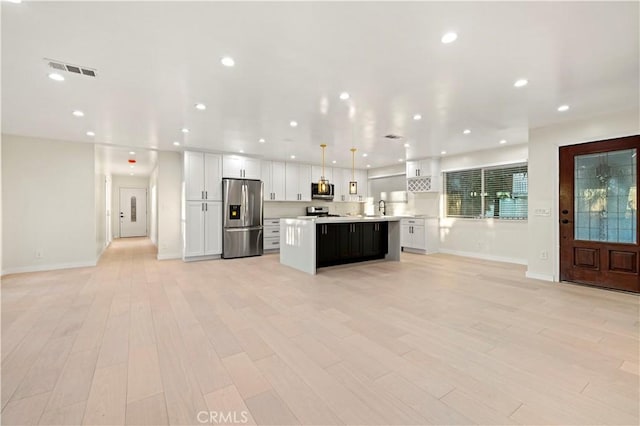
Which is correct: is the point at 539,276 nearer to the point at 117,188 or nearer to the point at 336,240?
the point at 336,240

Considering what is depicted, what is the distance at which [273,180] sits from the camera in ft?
25.8

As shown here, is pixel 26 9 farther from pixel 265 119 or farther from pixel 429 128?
pixel 429 128

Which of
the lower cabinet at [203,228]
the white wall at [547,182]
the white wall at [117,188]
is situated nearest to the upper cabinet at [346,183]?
the lower cabinet at [203,228]

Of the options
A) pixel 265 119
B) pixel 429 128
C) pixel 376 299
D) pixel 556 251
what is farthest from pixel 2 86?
pixel 556 251

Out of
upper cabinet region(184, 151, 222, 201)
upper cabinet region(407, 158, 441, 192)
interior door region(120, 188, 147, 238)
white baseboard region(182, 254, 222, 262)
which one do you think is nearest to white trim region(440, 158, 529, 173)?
upper cabinet region(407, 158, 441, 192)

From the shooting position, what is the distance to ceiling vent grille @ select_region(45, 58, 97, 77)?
264cm

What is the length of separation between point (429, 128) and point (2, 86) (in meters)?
5.65

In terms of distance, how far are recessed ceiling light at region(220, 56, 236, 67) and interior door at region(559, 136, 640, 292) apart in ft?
16.5

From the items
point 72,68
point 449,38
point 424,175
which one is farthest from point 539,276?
point 72,68

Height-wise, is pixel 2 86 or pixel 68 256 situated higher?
pixel 2 86

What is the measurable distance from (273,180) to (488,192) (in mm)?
5459

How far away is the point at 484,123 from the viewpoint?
4.54 meters

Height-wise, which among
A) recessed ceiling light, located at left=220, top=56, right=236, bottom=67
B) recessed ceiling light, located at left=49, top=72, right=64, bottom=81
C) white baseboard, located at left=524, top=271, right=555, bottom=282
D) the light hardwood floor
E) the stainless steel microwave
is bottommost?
the light hardwood floor

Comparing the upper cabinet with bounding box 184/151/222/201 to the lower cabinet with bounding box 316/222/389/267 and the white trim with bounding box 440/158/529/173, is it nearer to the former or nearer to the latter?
the lower cabinet with bounding box 316/222/389/267
